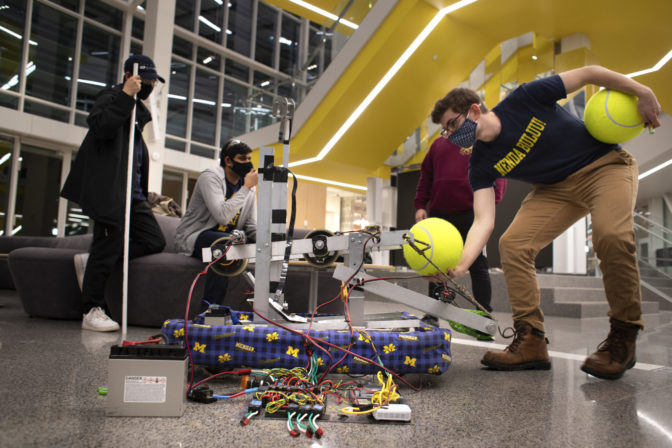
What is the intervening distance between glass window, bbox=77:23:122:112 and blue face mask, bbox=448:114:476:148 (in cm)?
1077

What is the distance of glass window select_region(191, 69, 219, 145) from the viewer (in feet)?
43.2

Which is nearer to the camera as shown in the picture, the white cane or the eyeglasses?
the eyeglasses

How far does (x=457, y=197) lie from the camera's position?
2949mm

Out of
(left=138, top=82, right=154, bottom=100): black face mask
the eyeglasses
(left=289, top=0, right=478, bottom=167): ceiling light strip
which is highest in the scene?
(left=289, top=0, right=478, bottom=167): ceiling light strip

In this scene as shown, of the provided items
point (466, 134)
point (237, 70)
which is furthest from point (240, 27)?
point (466, 134)

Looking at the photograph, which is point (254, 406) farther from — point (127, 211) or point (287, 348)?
point (127, 211)

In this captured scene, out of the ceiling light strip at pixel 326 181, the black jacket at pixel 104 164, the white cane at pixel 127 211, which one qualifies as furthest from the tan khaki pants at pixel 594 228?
the ceiling light strip at pixel 326 181

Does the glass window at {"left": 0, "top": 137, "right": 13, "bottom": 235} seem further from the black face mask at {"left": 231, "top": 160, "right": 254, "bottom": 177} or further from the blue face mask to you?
the blue face mask

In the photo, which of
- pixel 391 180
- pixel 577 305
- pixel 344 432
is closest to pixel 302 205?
pixel 391 180

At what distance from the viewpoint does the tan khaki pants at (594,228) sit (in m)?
1.81

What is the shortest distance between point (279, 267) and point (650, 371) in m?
1.73

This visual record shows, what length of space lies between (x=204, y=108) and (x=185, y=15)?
260 centimetres

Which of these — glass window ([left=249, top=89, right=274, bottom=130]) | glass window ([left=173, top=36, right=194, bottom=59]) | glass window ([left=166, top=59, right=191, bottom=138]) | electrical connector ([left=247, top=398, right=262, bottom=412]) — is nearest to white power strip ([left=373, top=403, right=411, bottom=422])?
electrical connector ([left=247, top=398, right=262, bottom=412])

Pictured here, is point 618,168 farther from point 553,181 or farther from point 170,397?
point 170,397
